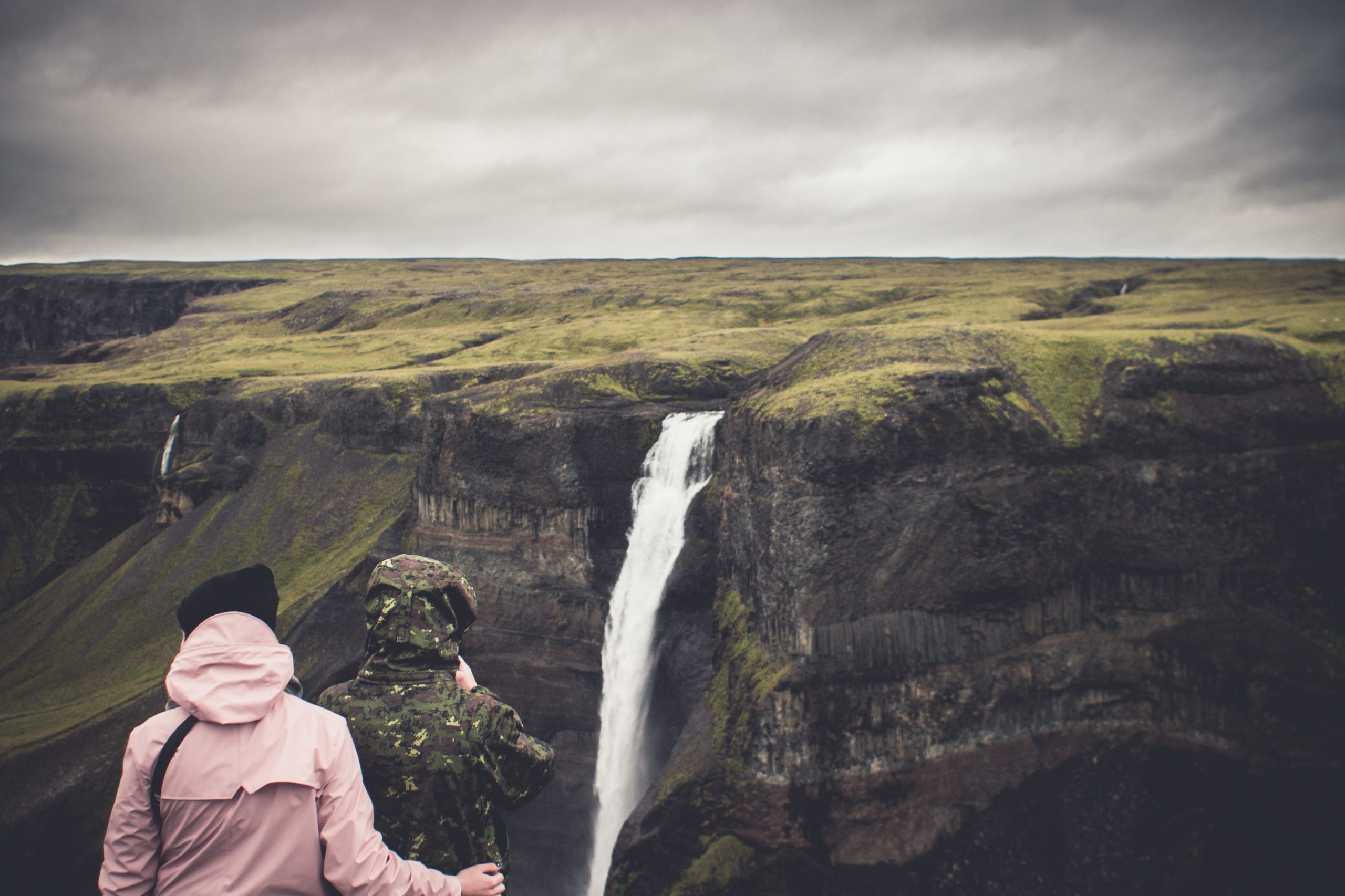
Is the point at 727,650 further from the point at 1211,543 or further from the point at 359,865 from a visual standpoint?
the point at 359,865

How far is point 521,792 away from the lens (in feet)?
20.0

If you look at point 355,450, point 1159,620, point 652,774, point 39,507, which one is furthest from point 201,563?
point 1159,620

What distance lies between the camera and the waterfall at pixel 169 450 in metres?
56.7

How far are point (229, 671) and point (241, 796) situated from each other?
662 mm

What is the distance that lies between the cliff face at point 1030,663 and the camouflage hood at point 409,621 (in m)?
16.2

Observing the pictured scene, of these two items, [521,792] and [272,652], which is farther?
[521,792]

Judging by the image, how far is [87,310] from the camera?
417 ft

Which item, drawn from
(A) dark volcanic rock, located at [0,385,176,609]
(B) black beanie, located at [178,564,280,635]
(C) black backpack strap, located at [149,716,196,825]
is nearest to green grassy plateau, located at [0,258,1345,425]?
(A) dark volcanic rock, located at [0,385,176,609]

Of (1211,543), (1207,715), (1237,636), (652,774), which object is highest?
(1211,543)

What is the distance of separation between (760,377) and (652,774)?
45.7 ft

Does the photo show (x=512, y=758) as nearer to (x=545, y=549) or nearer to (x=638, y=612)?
(x=638, y=612)

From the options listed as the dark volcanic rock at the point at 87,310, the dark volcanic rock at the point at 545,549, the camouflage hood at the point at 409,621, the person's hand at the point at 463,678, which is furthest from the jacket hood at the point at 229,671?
the dark volcanic rock at the point at 87,310

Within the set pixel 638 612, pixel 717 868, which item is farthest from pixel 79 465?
pixel 717 868

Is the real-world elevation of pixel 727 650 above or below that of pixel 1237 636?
below
